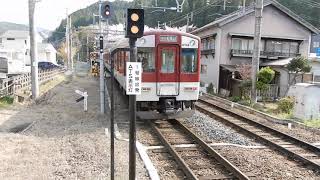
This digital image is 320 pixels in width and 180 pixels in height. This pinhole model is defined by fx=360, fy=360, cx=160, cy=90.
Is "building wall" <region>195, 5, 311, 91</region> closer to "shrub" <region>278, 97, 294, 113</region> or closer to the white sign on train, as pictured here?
"shrub" <region>278, 97, 294, 113</region>

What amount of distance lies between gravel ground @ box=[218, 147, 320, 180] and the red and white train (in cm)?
311

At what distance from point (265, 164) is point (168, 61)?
194 inches

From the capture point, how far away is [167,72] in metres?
11.2

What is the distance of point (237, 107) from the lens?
16953 millimetres

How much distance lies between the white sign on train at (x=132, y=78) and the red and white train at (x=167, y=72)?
19.7ft

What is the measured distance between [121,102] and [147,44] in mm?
6157

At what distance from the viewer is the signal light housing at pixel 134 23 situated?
4.70 m

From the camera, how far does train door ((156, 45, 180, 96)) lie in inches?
440

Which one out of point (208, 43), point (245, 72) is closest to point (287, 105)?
point (245, 72)

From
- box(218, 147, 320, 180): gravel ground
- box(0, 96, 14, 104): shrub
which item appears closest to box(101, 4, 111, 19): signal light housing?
box(218, 147, 320, 180): gravel ground

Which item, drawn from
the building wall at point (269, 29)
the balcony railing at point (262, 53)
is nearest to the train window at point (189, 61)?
the balcony railing at point (262, 53)

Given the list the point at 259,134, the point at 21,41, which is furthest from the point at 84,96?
the point at 21,41

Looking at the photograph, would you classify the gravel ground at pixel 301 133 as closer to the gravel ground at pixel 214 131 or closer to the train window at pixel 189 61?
the gravel ground at pixel 214 131

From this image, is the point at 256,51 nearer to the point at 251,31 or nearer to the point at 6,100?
the point at 251,31
